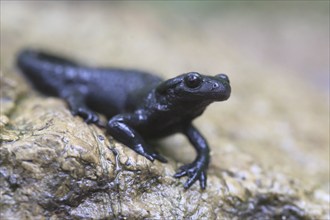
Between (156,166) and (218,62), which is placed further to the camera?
(218,62)

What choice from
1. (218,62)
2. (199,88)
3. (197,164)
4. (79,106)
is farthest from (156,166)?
(218,62)

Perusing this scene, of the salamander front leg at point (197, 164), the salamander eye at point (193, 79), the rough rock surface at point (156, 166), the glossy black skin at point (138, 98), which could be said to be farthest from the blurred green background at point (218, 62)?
the salamander eye at point (193, 79)

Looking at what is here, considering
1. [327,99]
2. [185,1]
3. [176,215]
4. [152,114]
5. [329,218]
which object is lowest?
[176,215]

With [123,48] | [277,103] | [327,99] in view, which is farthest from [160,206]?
[327,99]

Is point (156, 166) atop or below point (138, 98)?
below

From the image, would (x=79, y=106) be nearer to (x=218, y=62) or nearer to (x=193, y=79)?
(x=193, y=79)

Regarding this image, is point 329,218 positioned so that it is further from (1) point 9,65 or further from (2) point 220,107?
(1) point 9,65

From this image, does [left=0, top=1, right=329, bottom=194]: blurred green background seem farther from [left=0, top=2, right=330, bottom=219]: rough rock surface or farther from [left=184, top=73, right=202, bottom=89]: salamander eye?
[left=184, top=73, right=202, bottom=89]: salamander eye
